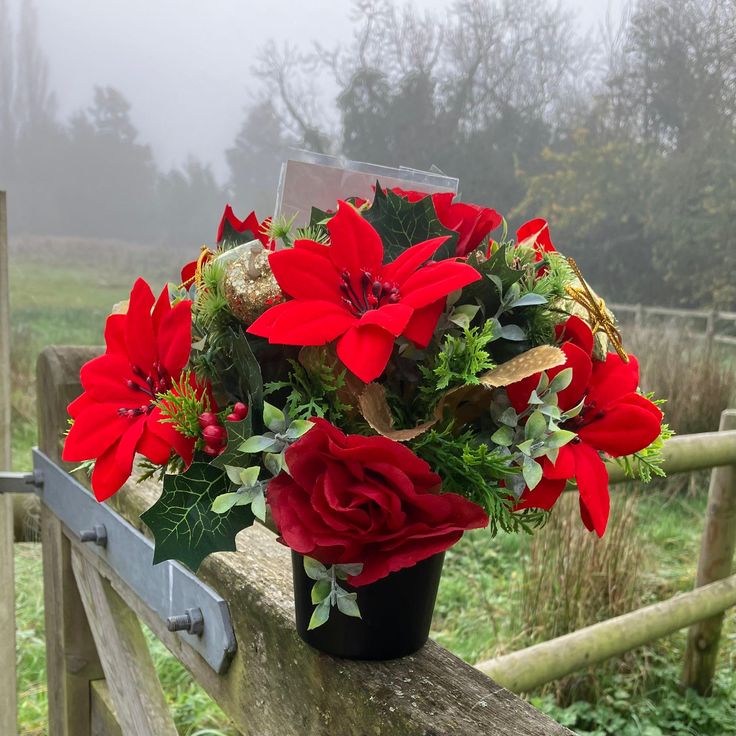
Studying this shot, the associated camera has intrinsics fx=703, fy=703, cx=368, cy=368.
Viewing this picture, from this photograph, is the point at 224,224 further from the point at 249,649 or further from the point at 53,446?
the point at 53,446

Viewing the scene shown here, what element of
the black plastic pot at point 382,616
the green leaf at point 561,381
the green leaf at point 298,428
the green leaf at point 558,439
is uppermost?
the green leaf at point 561,381

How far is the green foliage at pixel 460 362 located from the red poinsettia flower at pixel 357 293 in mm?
13

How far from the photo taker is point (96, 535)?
0.84 meters

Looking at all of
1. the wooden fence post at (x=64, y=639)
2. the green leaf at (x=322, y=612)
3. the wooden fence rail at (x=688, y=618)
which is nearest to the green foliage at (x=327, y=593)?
the green leaf at (x=322, y=612)

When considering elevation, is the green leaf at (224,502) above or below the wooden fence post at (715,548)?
above

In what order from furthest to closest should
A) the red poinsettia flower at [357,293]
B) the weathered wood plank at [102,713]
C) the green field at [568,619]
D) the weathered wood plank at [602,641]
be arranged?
the green field at [568,619]
the weathered wood plank at [602,641]
the weathered wood plank at [102,713]
the red poinsettia flower at [357,293]

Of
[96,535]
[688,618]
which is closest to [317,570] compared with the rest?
[96,535]

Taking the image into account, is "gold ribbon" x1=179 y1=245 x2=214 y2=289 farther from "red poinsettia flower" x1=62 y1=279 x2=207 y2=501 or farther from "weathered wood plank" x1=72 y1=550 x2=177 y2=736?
"weathered wood plank" x1=72 y1=550 x2=177 y2=736

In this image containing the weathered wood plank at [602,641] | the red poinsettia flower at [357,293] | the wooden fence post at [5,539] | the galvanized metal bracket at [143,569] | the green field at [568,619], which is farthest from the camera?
the green field at [568,619]

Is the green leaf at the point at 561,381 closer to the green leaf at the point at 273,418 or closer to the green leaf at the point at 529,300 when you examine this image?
the green leaf at the point at 529,300

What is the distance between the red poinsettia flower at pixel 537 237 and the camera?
17.1 inches

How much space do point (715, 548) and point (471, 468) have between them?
1.81 metres

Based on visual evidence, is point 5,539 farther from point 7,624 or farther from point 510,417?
point 510,417

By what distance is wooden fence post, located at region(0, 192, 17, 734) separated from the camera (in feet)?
3.64
